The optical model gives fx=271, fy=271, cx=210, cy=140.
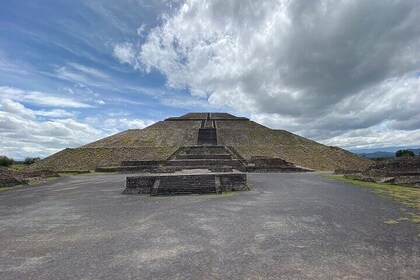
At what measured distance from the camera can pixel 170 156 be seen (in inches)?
1278

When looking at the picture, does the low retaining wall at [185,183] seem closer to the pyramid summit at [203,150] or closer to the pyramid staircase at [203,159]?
the pyramid staircase at [203,159]

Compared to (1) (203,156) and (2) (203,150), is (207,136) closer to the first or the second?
(2) (203,150)

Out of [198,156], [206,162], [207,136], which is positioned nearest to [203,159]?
[206,162]

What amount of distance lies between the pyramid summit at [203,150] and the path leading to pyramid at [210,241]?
17221 millimetres

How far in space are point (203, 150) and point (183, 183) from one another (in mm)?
21292

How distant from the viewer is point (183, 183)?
1427 centimetres

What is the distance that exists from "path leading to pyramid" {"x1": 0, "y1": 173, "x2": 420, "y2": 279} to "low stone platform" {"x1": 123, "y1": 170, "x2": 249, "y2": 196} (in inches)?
115

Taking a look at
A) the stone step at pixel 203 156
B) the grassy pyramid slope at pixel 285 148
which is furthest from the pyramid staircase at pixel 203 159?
the grassy pyramid slope at pixel 285 148

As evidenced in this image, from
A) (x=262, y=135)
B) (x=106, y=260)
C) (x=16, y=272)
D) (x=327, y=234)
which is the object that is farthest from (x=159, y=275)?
(x=262, y=135)

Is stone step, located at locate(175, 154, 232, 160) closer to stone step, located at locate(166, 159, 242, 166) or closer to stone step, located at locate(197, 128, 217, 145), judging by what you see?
stone step, located at locate(166, 159, 242, 166)

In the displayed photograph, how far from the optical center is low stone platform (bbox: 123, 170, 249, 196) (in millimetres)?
13914

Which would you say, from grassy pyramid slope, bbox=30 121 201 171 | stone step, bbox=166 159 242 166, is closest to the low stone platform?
stone step, bbox=166 159 242 166

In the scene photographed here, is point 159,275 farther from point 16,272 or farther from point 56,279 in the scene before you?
point 16,272

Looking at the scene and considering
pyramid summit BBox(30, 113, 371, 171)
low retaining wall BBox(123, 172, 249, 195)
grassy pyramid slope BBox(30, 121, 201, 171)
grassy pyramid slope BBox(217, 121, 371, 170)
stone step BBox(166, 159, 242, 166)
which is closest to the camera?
low retaining wall BBox(123, 172, 249, 195)
